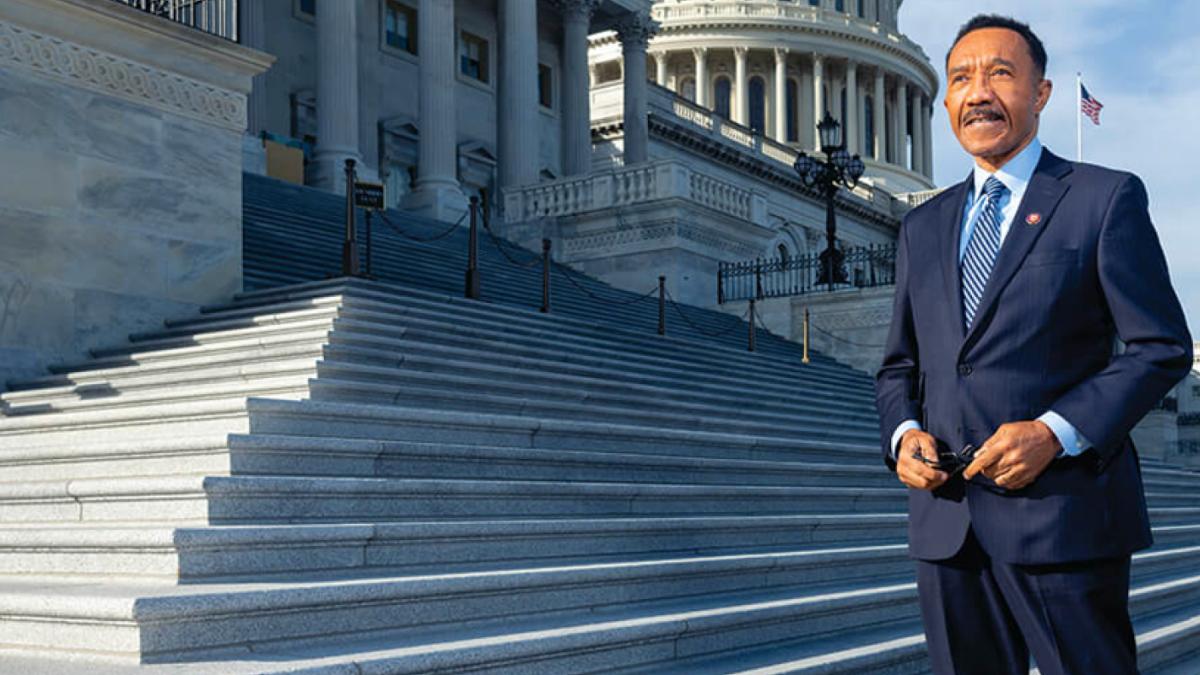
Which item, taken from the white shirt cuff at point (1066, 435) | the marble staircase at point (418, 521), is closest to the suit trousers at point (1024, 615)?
the white shirt cuff at point (1066, 435)

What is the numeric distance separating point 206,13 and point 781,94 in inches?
2812

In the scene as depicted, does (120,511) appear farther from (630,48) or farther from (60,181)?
(630,48)

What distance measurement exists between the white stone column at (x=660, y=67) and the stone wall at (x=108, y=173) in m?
70.8

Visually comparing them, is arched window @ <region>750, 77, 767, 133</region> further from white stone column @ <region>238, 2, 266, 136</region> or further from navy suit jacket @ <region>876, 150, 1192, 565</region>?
navy suit jacket @ <region>876, 150, 1192, 565</region>

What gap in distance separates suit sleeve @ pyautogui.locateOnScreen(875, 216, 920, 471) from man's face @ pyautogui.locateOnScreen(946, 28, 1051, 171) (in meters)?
0.31

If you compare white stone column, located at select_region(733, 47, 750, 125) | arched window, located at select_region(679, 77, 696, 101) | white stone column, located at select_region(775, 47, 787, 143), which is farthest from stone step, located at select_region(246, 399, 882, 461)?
arched window, located at select_region(679, 77, 696, 101)

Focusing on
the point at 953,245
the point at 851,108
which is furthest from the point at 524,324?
the point at 851,108

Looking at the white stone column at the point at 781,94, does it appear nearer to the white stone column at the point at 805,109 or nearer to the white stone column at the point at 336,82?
the white stone column at the point at 805,109

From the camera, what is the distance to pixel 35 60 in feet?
40.7

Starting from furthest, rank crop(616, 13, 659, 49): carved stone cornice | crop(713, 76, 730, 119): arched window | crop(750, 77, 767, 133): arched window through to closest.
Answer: crop(713, 76, 730, 119): arched window < crop(750, 77, 767, 133): arched window < crop(616, 13, 659, 49): carved stone cornice

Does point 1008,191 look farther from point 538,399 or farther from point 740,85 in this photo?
point 740,85

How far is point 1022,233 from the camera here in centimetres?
360

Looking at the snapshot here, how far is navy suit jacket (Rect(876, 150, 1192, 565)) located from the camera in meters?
3.39

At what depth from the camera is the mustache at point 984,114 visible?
12.0 ft
